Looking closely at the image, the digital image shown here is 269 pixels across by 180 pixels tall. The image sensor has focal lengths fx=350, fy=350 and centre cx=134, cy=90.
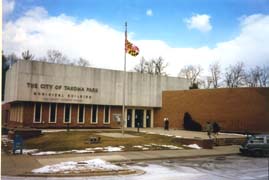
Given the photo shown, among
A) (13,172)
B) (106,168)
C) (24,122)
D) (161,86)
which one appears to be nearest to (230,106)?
(161,86)

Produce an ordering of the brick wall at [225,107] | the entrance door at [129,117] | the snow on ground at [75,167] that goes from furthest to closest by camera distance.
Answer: the entrance door at [129,117] < the brick wall at [225,107] < the snow on ground at [75,167]

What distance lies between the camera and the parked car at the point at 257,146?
21.8 meters

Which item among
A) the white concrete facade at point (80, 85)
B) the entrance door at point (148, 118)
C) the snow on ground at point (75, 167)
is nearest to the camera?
the snow on ground at point (75, 167)

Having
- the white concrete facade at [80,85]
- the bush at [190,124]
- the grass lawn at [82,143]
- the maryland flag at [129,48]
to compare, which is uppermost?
the maryland flag at [129,48]

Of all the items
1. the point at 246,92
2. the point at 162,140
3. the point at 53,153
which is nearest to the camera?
the point at 53,153

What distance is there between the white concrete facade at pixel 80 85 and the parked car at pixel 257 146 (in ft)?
71.9

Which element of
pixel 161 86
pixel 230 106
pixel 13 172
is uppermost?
pixel 161 86

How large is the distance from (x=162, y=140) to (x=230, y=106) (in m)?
12.5

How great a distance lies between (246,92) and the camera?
3572 cm

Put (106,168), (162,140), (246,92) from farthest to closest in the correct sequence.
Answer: (246,92), (162,140), (106,168)

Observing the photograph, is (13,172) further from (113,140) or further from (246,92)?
(246,92)

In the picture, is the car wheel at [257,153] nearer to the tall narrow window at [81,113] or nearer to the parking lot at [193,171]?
the parking lot at [193,171]

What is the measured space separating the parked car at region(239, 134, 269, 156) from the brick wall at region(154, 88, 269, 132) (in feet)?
42.2

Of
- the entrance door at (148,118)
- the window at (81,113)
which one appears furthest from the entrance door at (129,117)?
the window at (81,113)
